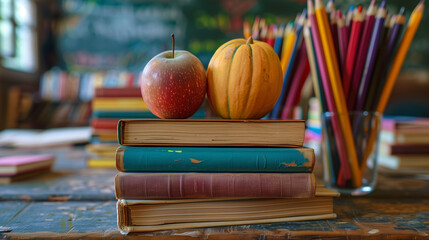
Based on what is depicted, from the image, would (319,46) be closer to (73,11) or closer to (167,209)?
(167,209)

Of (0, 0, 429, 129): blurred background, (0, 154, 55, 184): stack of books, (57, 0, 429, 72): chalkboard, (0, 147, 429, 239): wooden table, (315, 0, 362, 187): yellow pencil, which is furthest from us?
(57, 0, 429, 72): chalkboard

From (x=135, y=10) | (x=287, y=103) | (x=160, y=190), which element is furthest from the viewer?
(x=135, y=10)

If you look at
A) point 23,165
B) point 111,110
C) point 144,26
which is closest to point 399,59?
point 111,110

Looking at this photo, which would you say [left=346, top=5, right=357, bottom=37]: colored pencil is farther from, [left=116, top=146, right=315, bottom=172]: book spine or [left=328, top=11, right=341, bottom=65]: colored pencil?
[left=116, top=146, right=315, bottom=172]: book spine

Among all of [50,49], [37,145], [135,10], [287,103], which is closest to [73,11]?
[50,49]

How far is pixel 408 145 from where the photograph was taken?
526 mm

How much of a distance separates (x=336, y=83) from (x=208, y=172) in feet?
0.75

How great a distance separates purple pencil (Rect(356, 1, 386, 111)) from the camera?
400 millimetres

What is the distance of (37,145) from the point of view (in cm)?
100

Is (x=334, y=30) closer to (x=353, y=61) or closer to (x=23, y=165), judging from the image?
(x=353, y=61)

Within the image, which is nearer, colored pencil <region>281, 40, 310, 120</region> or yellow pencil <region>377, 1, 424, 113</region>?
yellow pencil <region>377, 1, 424, 113</region>

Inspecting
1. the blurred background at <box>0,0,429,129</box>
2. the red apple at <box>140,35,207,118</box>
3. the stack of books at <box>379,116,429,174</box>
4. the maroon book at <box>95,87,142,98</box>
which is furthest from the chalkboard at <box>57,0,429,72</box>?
the red apple at <box>140,35,207,118</box>

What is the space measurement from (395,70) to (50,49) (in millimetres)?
3541

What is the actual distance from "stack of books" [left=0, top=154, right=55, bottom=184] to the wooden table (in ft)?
0.08
